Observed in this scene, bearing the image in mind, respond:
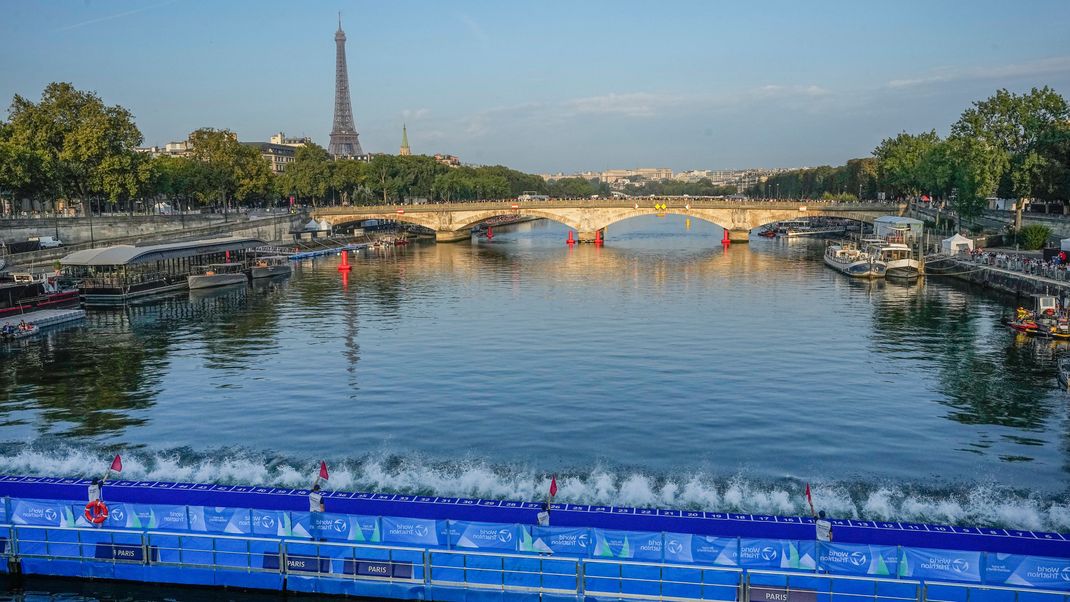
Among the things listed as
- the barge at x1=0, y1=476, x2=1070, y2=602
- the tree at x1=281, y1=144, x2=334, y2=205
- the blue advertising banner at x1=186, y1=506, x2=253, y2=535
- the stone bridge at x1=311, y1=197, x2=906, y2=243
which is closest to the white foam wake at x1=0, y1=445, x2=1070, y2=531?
the barge at x1=0, y1=476, x2=1070, y2=602

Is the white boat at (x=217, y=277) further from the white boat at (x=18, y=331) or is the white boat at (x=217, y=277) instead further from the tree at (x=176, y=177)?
the tree at (x=176, y=177)

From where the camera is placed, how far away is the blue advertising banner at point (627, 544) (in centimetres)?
1983

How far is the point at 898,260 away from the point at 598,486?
69.1 metres

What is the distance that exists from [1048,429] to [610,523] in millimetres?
23442

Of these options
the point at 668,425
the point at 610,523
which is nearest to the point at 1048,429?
the point at 668,425

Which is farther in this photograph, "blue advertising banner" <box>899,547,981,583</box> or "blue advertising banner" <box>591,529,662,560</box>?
"blue advertising banner" <box>591,529,662,560</box>

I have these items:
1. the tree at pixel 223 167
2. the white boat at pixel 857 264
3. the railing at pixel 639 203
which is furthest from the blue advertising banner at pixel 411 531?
the tree at pixel 223 167

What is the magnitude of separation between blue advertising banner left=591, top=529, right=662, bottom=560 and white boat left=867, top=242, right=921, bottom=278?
7467 cm

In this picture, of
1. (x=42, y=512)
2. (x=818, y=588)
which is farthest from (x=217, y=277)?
(x=818, y=588)

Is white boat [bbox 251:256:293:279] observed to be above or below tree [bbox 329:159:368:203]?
below

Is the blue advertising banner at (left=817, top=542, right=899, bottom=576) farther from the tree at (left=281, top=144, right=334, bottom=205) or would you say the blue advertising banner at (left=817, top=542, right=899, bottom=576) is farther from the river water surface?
the tree at (left=281, top=144, right=334, bottom=205)

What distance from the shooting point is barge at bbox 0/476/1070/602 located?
18.8 m

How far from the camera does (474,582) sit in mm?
20156

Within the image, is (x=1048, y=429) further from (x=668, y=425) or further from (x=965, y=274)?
(x=965, y=274)
